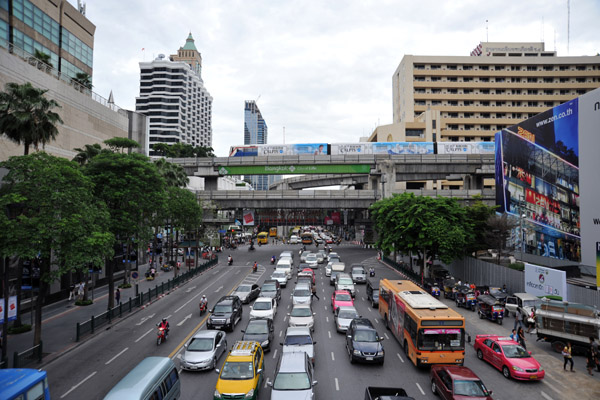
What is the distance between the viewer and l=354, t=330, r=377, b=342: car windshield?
1962 centimetres

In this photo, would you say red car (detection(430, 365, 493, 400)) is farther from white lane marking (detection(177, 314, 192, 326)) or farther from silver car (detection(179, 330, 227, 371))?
white lane marking (detection(177, 314, 192, 326))

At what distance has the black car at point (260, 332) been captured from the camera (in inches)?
813

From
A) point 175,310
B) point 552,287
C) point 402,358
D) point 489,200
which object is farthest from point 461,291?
point 489,200

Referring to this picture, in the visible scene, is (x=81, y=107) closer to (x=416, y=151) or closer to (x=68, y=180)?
(x=68, y=180)

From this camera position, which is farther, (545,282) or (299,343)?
(545,282)

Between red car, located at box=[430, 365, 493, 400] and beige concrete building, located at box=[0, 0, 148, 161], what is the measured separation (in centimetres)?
3865

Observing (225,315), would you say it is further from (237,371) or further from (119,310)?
(237,371)

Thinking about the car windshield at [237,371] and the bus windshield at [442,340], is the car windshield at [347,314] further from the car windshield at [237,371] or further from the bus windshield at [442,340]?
the car windshield at [237,371]

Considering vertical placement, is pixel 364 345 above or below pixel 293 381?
below

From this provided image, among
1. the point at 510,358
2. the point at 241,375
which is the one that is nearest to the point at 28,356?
the point at 241,375

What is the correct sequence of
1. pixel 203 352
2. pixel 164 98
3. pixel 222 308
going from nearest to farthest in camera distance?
pixel 203 352 < pixel 222 308 < pixel 164 98

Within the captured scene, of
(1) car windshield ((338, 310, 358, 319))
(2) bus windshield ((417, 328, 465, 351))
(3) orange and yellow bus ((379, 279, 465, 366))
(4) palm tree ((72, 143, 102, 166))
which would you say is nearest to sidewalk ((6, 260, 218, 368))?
(4) palm tree ((72, 143, 102, 166))

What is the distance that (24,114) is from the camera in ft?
84.7

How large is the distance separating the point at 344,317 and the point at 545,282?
1683 centimetres
